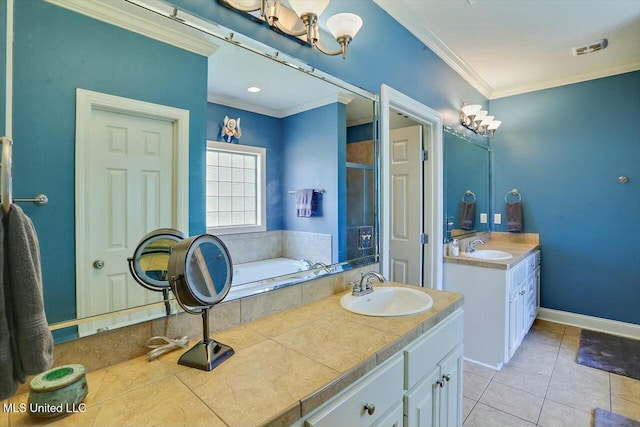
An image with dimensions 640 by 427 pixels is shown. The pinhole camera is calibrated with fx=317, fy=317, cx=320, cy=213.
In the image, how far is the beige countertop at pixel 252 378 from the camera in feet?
2.40

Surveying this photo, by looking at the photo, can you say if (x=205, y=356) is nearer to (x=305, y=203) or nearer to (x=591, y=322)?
(x=305, y=203)

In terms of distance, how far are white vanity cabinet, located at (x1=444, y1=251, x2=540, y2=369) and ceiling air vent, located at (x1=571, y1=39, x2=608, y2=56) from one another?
1927mm

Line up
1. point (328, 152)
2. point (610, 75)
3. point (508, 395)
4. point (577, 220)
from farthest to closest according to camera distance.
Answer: point (577, 220), point (610, 75), point (508, 395), point (328, 152)

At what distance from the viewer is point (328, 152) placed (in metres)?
1.80

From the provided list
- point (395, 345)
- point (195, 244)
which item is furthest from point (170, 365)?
point (395, 345)

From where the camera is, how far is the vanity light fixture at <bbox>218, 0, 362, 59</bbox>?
1302 millimetres

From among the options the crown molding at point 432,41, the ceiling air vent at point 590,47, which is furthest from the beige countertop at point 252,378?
the ceiling air vent at point 590,47

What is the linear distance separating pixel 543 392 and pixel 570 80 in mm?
3153

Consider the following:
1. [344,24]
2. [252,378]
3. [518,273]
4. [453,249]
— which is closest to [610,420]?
[518,273]

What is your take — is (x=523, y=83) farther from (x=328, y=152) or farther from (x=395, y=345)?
(x=395, y=345)

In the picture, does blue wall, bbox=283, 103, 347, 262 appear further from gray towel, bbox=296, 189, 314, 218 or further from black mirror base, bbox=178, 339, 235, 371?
black mirror base, bbox=178, 339, 235, 371

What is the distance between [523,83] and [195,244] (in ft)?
13.4

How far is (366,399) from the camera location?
1.01 meters

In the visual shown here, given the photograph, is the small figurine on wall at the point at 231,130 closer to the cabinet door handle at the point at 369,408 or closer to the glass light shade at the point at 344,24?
the glass light shade at the point at 344,24
